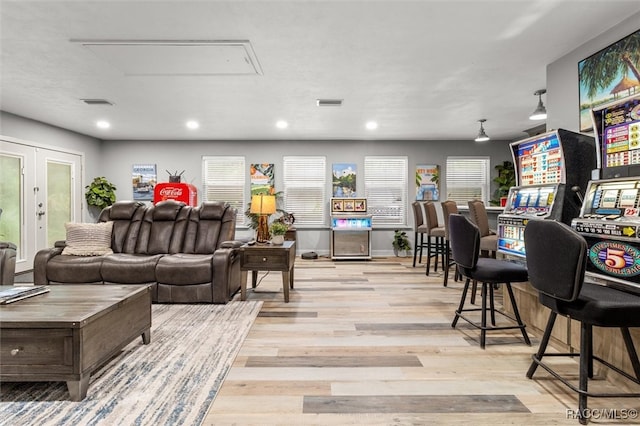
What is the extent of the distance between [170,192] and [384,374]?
18.3ft

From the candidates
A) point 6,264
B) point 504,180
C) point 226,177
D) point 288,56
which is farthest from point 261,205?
point 504,180

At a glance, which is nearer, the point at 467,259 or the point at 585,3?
the point at 585,3

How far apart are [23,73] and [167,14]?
2384mm

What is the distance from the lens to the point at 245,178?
769cm

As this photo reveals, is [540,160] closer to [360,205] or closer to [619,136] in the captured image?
[619,136]

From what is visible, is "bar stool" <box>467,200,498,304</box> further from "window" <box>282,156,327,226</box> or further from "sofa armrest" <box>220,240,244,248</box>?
"window" <box>282,156,327,226</box>

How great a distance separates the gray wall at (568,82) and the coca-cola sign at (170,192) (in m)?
5.94

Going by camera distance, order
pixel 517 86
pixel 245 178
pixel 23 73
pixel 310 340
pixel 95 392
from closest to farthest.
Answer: pixel 95 392 < pixel 310 340 < pixel 23 73 < pixel 517 86 < pixel 245 178

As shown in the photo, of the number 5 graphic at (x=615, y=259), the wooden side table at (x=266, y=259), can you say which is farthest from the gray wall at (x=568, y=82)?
the wooden side table at (x=266, y=259)

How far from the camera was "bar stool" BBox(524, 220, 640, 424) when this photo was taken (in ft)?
5.79

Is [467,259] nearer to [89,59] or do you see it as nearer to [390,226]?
[89,59]

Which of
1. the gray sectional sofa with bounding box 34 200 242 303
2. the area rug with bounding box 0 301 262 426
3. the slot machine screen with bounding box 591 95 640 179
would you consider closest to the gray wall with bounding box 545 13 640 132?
the slot machine screen with bounding box 591 95 640 179

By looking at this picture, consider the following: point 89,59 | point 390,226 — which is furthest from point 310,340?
point 390,226

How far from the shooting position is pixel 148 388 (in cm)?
216
